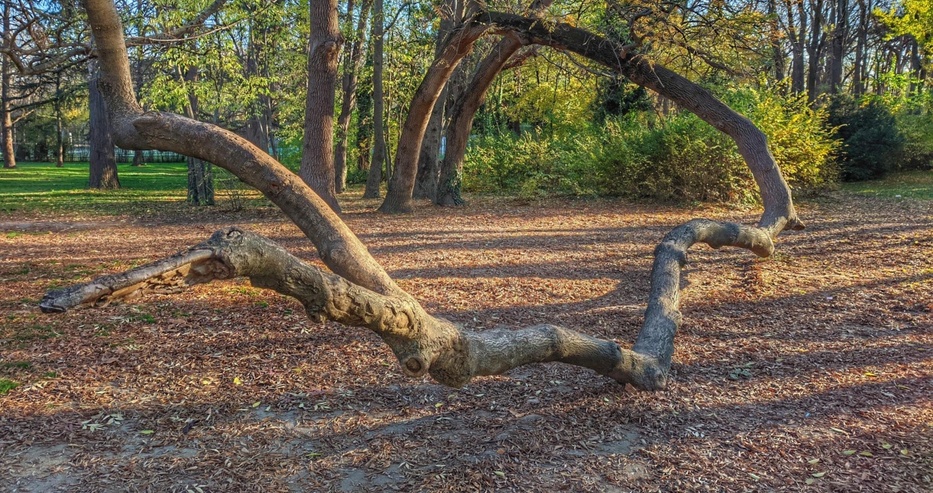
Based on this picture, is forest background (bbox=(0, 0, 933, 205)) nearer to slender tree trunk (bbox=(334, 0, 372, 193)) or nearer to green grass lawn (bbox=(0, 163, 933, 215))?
slender tree trunk (bbox=(334, 0, 372, 193))

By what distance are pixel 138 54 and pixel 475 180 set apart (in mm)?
9046

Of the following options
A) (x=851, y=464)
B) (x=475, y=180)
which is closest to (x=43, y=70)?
(x=851, y=464)

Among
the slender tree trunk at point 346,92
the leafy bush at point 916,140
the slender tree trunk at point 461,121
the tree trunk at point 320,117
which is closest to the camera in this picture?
the tree trunk at point 320,117

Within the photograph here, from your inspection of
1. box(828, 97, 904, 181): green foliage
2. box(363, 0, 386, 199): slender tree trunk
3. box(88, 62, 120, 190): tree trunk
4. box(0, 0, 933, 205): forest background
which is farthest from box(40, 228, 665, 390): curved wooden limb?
box(88, 62, 120, 190): tree trunk

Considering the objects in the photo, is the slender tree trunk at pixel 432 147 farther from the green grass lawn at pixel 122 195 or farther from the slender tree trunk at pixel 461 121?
the green grass lawn at pixel 122 195

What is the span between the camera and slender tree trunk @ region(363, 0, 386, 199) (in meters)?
13.7

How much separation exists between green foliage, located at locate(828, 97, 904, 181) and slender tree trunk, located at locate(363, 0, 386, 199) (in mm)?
12376

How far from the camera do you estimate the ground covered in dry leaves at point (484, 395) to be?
302 centimetres

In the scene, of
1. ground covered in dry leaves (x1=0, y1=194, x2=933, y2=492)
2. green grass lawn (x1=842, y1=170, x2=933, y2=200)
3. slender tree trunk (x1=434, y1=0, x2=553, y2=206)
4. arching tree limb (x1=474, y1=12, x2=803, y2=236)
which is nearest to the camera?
ground covered in dry leaves (x1=0, y1=194, x2=933, y2=492)

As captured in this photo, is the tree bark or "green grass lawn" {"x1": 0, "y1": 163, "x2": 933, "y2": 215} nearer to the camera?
the tree bark

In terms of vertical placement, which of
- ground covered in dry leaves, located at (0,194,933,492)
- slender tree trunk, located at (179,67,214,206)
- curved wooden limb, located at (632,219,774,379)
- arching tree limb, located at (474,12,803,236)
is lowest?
ground covered in dry leaves, located at (0,194,933,492)

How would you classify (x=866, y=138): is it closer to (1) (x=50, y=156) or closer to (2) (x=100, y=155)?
(2) (x=100, y=155)

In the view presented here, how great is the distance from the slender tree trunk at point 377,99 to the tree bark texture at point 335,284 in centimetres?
976

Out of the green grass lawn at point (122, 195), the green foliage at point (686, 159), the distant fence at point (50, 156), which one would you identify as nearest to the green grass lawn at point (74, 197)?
the green grass lawn at point (122, 195)
